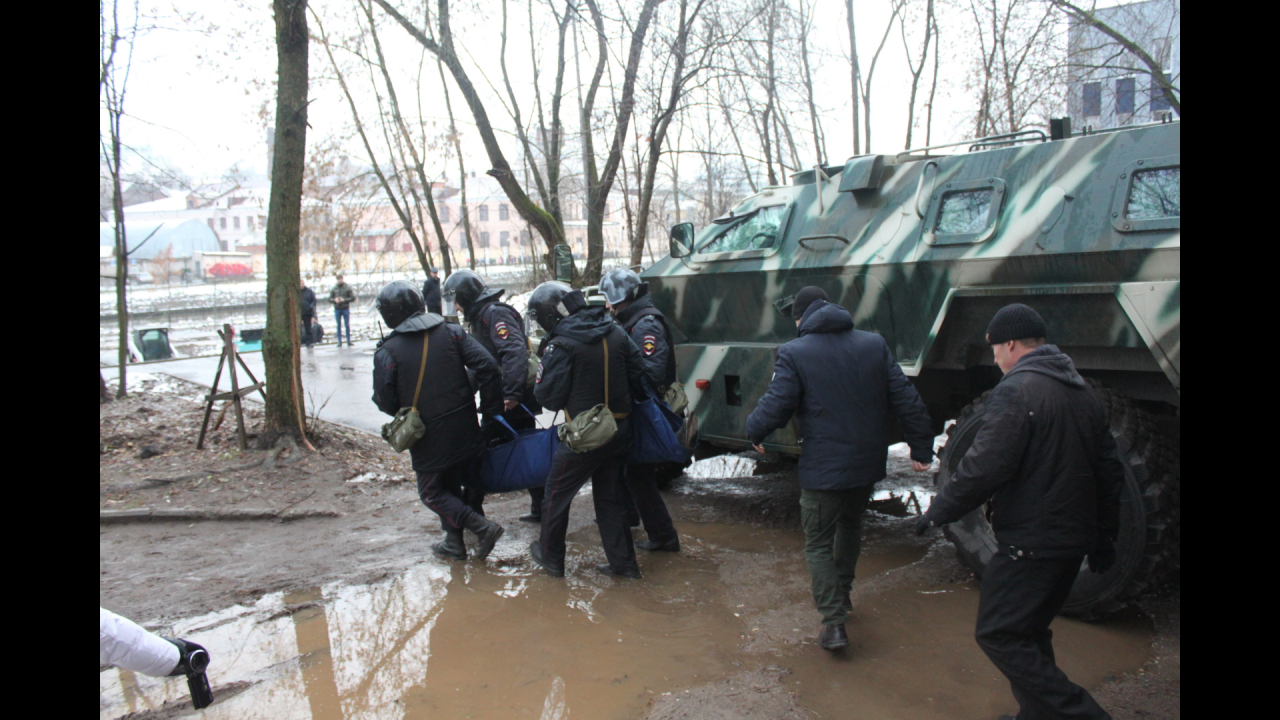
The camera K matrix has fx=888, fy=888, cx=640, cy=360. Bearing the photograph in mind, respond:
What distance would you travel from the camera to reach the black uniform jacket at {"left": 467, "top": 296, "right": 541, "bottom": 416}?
17.8ft

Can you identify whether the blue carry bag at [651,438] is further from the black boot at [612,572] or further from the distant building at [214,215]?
the distant building at [214,215]

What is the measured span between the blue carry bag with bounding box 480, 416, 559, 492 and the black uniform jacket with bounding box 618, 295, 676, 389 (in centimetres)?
68

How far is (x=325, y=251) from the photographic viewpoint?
20.4 m

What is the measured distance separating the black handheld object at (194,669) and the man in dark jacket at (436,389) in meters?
1.89

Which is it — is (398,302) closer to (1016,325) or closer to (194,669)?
(194,669)

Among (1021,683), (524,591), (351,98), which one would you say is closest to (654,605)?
(524,591)

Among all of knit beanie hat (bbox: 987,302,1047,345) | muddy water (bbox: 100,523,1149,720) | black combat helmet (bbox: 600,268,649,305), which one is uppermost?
black combat helmet (bbox: 600,268,649,305)

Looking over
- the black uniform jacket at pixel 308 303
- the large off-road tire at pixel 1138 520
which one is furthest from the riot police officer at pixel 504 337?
the black uniform jacket at pixel 308 303

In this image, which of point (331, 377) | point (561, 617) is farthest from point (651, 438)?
point (331, 377)

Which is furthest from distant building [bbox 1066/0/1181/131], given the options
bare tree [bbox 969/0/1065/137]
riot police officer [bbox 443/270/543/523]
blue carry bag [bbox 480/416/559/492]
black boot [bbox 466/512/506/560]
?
black boot [bbox 466/512/506/560]

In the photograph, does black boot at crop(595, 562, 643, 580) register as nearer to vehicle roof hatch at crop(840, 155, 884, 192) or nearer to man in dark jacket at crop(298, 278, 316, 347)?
vehicle roof hatch at crop(840, 155, 884, 192)

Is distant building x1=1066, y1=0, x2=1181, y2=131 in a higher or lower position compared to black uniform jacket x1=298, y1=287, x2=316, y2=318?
higher

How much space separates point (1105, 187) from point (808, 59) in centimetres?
1731
